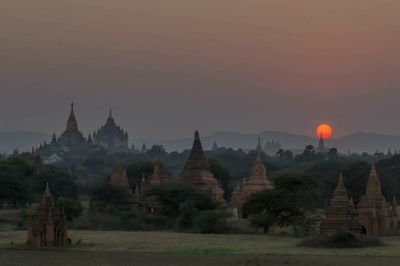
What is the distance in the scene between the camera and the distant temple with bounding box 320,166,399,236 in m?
41.6

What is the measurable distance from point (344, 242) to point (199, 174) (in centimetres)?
2566

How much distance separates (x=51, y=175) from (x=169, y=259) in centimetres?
4858

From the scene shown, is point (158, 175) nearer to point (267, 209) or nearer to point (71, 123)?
point (267, 209)

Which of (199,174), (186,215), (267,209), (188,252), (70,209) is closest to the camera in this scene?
(188,252)

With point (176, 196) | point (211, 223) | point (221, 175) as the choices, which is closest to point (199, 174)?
point (176, 196)

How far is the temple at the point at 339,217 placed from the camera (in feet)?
135

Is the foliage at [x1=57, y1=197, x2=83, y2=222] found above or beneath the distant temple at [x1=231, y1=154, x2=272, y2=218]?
beneath

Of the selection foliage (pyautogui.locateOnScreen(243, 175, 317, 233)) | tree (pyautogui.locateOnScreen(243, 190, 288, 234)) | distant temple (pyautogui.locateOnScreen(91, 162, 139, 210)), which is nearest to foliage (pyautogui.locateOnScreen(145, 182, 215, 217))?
distant temple (pyautogui.locateOnScreen(91, 162, 139, 210))

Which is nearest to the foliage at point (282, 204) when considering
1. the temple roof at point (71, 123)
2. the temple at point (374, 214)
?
the temple at point (374, 214)

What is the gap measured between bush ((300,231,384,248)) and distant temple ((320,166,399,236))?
189 cm

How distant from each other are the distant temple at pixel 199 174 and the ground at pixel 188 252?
18198 millimetres

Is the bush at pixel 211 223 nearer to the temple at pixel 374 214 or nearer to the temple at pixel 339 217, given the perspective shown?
the temple at pixel 339 217

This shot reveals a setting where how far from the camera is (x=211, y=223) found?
47.5 meters

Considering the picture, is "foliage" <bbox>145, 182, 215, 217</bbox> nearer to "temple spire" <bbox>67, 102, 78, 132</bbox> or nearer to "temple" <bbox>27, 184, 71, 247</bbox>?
"temple" <bbox>27, 184, 71, 247</bbox>
